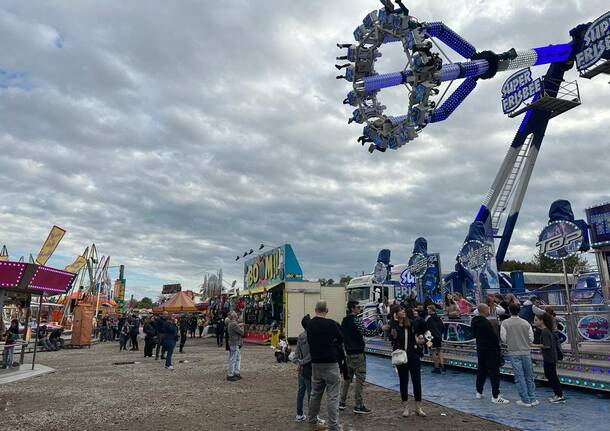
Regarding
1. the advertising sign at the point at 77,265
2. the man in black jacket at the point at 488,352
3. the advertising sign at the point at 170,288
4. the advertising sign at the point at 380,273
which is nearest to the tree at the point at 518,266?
the advertising sign at the point at 380,273

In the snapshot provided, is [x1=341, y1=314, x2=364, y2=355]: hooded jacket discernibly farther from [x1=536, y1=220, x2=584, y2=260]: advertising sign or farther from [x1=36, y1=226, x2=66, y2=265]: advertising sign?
[x1=36, y1=226, x2=66, y2=265]: advertising sign

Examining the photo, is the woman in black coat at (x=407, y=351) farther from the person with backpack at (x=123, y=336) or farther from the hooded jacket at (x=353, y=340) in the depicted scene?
the person with backpack at (x=123, y=336)

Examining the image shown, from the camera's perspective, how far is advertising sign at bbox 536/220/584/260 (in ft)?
34.0

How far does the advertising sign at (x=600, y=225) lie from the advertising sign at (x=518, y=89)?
10737mm

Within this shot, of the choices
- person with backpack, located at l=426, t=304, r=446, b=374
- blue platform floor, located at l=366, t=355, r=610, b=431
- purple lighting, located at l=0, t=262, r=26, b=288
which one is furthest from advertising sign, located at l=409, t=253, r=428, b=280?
purple lighting, located at l=0, t=262, r=26, b=288

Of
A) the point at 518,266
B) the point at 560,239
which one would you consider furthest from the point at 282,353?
the point at 518,266

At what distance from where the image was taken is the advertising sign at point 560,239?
10.4 metres

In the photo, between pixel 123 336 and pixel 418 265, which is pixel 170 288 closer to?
pixel 123 336

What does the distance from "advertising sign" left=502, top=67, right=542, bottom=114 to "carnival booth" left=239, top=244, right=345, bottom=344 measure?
49.6 ft

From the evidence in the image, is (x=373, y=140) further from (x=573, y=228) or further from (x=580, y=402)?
(x=580, y=402)

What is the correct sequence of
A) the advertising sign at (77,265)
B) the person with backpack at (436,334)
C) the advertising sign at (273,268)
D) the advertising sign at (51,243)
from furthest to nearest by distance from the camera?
the advertising sign at (77,265) < the advertising sign at (51,243) < the advertising sign at (273,268) < the person with backpack at (436,334)

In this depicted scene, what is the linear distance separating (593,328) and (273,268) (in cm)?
1889

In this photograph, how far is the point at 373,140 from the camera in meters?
21.6

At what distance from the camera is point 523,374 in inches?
308
